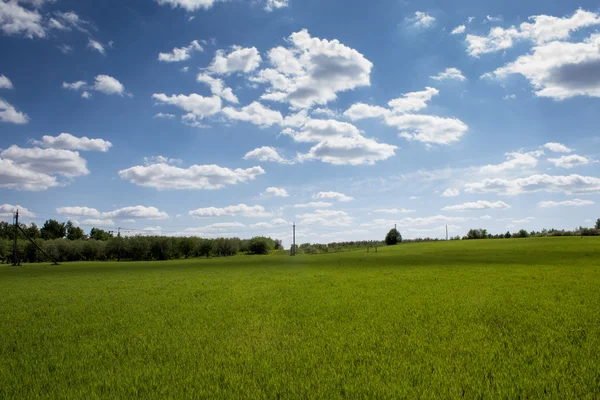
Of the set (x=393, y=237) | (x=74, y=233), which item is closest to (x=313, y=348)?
(x=393, y=237)

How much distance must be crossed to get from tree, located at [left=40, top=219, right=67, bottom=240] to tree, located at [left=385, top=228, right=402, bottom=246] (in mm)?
154760

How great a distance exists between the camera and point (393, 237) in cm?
13212

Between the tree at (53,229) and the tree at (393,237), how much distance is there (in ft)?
508

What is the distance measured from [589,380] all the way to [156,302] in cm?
1651

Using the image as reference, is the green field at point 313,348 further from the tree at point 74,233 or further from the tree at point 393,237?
the tree at point 74,233

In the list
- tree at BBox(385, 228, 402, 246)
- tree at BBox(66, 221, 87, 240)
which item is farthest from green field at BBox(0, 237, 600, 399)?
tree at BBox(66, 221, 87, 240)

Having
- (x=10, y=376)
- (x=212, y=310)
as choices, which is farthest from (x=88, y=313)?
(x=10, y=376)

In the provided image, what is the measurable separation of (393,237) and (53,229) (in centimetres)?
16192

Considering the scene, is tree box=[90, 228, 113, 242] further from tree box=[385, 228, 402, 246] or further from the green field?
the green field

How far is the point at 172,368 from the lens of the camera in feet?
26.4

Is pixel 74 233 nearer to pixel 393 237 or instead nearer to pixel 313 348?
pixel 393 237

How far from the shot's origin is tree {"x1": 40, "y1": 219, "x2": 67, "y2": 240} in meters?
174

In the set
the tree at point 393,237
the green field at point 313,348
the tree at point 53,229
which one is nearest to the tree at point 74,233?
the tree at point 53,229

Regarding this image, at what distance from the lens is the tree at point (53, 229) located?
17450cm
